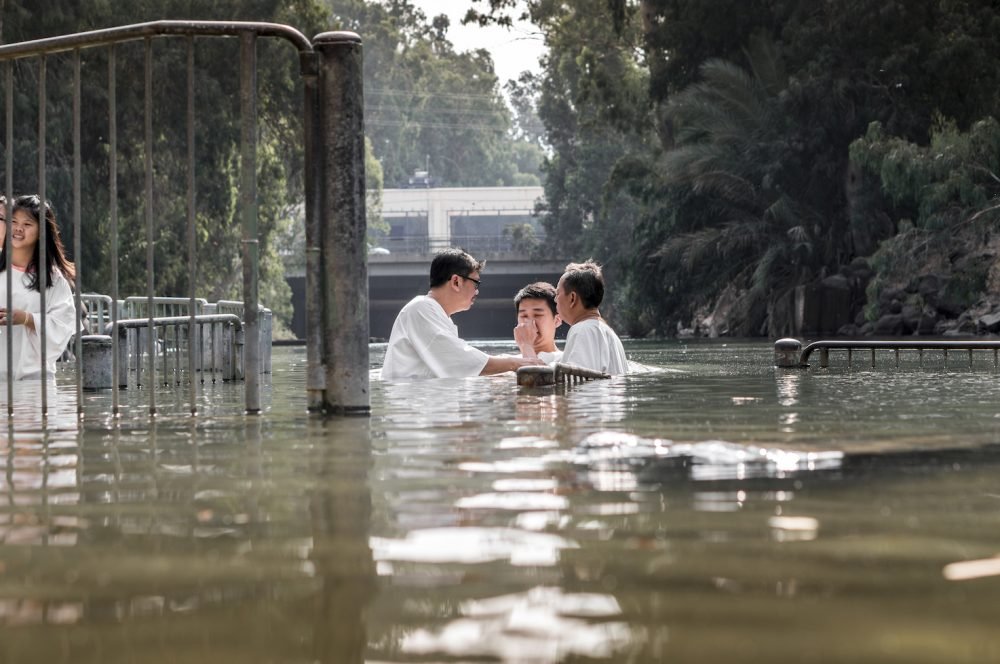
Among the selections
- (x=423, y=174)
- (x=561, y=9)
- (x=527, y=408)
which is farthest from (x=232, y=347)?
(x=423, y=174)

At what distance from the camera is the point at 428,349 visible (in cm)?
1154

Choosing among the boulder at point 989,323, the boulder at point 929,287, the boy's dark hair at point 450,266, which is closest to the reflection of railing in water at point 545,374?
the boy's dark hair at point 450,266

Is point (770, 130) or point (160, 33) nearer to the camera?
point (160, 33)

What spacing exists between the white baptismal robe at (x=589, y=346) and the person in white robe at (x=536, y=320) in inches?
25.8

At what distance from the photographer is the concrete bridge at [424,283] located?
259ft

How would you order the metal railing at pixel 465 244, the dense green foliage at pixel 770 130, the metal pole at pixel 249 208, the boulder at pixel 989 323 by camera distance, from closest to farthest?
the metal pole at pixel 249 208
the boulder at pixel 989 323
the dense green foliage at pixel 770 130
the metal railing at pixel 465 244

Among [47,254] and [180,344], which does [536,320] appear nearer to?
[180,344]

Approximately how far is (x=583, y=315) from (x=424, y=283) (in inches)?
2894

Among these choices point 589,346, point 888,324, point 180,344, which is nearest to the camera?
point 589,346

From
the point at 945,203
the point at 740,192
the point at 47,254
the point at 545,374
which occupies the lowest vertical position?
the point at 545,374

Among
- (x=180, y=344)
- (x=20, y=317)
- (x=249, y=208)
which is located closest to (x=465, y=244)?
(x=180, y=344)

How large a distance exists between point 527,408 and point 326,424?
47.5 inches

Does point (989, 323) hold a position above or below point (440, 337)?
above

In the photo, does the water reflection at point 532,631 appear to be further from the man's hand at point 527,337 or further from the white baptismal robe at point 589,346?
the man's hand at point 527,337
